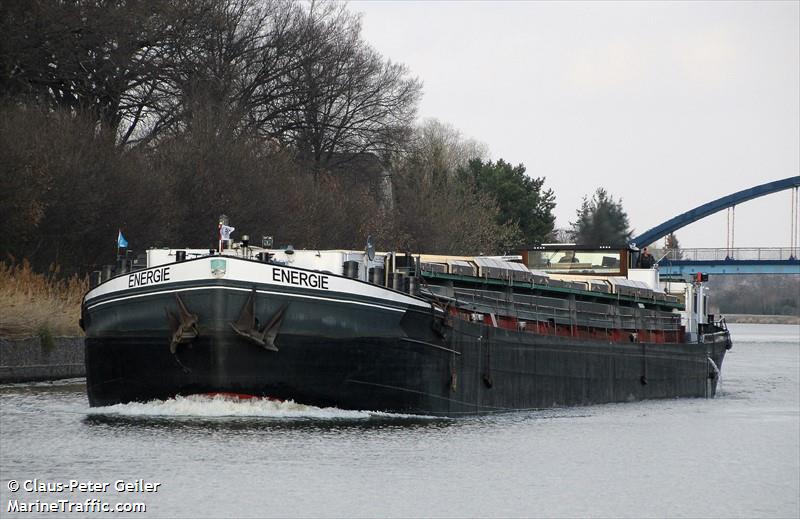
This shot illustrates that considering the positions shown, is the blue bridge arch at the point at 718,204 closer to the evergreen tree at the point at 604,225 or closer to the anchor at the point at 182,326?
the evergreen tree at the point at 604,225

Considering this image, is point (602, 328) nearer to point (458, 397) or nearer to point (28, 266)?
point (458, 397)

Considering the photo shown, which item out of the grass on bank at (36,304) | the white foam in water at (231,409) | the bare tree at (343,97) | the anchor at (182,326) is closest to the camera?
the anchor at (182,326)

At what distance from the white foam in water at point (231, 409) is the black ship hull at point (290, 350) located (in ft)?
0.50

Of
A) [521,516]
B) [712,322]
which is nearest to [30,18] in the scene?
[712,322]

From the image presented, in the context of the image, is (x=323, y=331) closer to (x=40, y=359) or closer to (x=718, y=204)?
(x=40, y=359)

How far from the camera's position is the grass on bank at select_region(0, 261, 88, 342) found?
39.1 metres

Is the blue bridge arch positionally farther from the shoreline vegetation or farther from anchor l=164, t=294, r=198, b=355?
anchor l=164, t=294, r=198, b=355

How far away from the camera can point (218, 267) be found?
93.9 feet

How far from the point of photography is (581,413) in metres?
37.1

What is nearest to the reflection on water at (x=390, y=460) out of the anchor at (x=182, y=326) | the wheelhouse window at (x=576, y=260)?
the anchor at (x=182, y=326)

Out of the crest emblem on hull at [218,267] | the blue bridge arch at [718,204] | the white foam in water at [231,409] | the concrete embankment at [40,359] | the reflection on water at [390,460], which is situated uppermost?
the blue bridge arch at [718,204]

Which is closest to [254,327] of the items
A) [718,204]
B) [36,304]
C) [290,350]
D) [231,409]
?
[290,350]

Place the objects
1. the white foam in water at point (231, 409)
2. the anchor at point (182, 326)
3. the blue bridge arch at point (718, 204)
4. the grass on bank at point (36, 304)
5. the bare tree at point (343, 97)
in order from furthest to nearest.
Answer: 1. the blue bridge arch at point (718, 204)
2. the bare tree at point (343, 97)
3. the grass on bank at point (36, 304)
4. the white foam in water at point (231, 409)
5. the anchor at point (182, 326)

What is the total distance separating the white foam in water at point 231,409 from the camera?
2919cm
